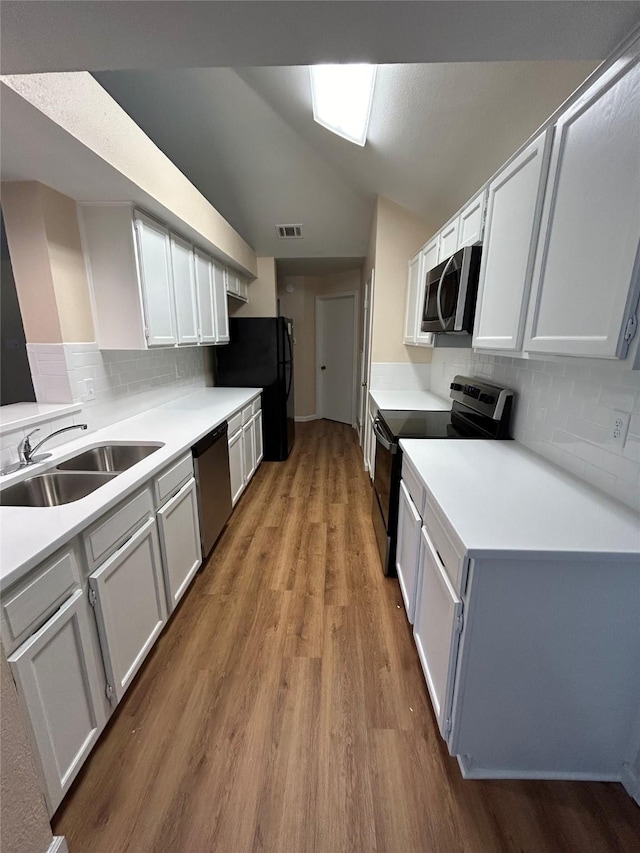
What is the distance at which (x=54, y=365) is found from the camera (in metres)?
1.89

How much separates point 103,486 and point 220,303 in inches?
99.9

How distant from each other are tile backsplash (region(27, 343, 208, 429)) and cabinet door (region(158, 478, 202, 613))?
0.75 metres

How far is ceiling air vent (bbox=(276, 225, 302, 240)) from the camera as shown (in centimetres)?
392

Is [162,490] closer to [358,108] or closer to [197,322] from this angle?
[197,322]

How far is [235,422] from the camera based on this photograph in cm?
295

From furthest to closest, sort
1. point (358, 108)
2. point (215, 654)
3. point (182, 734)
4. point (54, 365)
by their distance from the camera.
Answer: point (358, 108) < point (54, 365) < point (215, 654) < point (182, 734)

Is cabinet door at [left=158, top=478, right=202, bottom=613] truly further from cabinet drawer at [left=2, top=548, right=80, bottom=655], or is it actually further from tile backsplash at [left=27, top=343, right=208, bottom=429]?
tile backsplash at [left=27, top=343, right=208, bottom=429]

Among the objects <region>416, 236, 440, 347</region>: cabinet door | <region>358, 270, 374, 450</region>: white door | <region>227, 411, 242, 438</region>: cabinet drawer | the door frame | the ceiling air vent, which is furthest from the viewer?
the door frame

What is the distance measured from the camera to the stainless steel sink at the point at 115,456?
1.87m

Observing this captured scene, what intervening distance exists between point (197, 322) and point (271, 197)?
1.72 m

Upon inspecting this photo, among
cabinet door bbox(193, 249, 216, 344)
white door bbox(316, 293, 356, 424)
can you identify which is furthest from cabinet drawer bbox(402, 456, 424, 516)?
white door bbox(316, 293, 356, 424)

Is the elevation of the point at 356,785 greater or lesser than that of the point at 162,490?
lesser

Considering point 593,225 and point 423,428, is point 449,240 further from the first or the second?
point 593,225

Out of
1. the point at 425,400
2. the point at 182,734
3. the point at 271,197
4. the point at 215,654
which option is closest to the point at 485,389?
the point at 425,400
